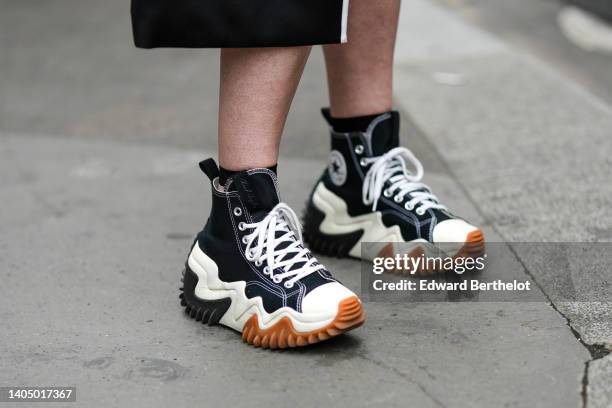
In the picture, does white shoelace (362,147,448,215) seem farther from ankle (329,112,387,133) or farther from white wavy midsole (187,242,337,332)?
white wavy midsole (187,242,337,332)

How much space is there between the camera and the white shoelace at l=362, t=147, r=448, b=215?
6.21ft

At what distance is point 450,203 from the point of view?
230cm

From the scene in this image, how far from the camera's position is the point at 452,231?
1816 millimetres

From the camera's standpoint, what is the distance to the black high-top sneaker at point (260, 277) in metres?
1.52

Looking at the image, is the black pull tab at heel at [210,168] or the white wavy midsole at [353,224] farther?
the white wavy midsole at [353,224]

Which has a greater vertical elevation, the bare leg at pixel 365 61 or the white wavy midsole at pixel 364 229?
the bare leg at pixel 365 61

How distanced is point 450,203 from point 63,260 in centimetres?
101

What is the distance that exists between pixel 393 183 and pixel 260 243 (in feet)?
1.41

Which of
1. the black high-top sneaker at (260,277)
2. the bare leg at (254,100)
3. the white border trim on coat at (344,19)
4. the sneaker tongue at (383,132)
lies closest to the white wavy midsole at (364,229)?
the sneaker tongue at (383,132)

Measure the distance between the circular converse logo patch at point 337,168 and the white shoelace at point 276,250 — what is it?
34cm

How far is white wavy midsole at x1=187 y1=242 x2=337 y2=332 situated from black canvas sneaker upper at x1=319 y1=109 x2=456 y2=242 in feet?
1.37

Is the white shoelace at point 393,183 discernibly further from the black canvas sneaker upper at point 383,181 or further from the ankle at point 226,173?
the ankle at point 226,173

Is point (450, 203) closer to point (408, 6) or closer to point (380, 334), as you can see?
point (380, 334)

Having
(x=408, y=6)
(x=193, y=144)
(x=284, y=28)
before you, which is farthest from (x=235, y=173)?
(x=408, y=6)
